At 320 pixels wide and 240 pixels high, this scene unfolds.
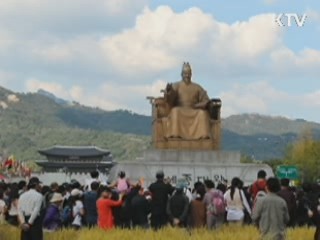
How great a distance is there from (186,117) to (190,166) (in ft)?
5.41

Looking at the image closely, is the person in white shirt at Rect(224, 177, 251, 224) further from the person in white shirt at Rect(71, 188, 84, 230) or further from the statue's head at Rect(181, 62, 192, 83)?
the statue's head at Rect(181, 62, 192, 83)

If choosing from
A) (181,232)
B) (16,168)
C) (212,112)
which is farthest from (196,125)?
(16,168)

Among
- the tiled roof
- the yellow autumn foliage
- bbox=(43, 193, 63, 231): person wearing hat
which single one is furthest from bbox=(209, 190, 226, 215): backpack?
the tiled roof

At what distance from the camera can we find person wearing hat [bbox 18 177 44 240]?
13.5m

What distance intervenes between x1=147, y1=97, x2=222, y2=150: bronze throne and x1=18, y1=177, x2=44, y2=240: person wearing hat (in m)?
11.8

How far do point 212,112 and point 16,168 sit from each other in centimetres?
6429

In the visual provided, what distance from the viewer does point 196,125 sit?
25328 mm

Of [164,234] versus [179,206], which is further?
[179,206]

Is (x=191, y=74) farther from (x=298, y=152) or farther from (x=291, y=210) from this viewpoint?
(x=298, y=152)

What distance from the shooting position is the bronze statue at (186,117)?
83.1 feet

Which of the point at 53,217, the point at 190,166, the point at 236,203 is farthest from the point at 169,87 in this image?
the point at 53,217

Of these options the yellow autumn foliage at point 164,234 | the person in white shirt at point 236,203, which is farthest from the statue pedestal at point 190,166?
the yellow autumn foliage at point 164,234

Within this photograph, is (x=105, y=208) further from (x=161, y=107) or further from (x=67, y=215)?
(x=161, y=107)

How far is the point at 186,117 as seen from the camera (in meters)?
25.4
